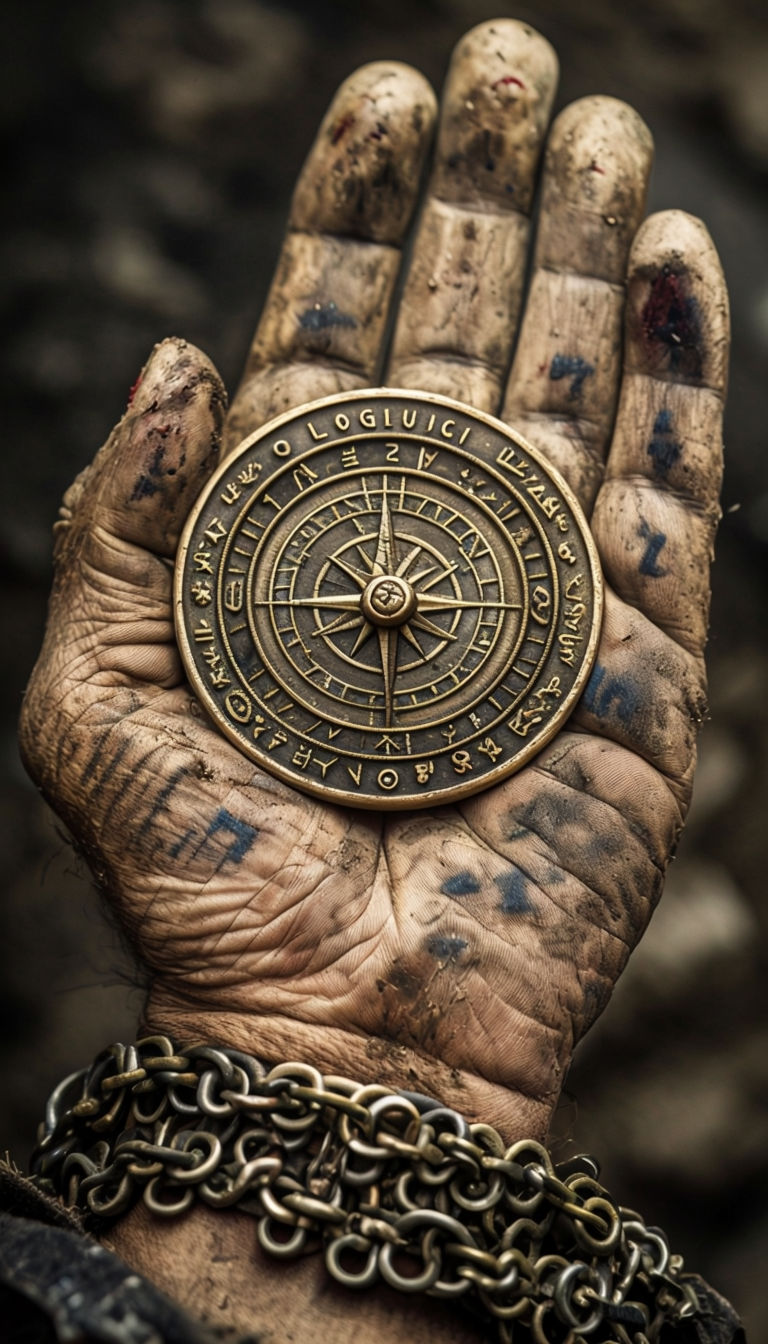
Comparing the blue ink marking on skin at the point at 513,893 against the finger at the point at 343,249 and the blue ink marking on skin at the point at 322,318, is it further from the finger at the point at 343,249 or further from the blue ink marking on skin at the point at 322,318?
the blue ink marking on skin at the point at 322,318

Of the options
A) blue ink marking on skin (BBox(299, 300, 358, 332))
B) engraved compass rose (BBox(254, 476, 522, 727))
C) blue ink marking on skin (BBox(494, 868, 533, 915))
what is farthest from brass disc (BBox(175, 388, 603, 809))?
blue ink marking on skin (BBox(299, 300, 358, 332))

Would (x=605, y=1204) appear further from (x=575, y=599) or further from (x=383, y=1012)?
(x=575, y=599)

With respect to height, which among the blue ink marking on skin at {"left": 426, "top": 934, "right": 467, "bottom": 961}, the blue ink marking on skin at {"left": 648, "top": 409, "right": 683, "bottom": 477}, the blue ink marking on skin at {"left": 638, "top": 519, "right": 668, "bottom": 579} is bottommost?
the blue ink marking on skin at {"left": 426, "top": 934, "right": 467, "bottom": 961}

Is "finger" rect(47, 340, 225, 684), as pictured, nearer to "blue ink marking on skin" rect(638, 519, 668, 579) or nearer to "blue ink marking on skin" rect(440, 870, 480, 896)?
"blue ink marking on skin" rect(440, 870, 480, 896)

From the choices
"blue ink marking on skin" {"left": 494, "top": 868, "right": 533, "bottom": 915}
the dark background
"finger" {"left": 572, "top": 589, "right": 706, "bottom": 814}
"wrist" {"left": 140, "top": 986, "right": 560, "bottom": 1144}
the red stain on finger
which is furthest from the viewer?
Answer: the dark background

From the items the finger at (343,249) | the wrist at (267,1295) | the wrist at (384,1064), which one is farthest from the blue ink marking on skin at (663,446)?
the wrist at (267,1295)

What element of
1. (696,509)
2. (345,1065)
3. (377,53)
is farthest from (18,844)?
(377,53)

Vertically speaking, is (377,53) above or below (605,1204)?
above
